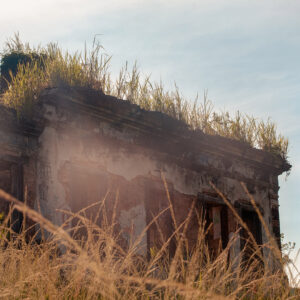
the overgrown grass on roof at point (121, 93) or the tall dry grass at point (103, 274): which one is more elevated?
the overgrown grass on roof at point (121, 93)

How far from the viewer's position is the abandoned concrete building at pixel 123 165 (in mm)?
8258

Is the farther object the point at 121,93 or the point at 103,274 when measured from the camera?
the point at 121,93

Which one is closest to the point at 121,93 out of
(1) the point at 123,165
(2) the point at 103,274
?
(1) the point at 123,165

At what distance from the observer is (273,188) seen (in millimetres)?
12930

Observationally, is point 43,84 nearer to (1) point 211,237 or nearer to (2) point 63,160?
(2) point 63,160

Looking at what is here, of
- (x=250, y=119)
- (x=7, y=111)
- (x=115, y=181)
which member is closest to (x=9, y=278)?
(x=7, y=111)

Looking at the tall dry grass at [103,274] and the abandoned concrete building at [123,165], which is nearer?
the tall dry grass at [103,274]

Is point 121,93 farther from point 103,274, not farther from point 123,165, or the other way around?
point 103,274

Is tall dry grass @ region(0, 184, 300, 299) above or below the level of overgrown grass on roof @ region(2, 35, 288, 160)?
below

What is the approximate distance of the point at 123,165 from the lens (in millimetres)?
9523

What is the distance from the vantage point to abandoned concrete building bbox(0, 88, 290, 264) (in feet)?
27.1

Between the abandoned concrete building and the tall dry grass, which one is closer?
the tall dry grass

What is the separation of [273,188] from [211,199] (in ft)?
8.14

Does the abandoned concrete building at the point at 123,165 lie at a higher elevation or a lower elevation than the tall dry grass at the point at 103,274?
higher
